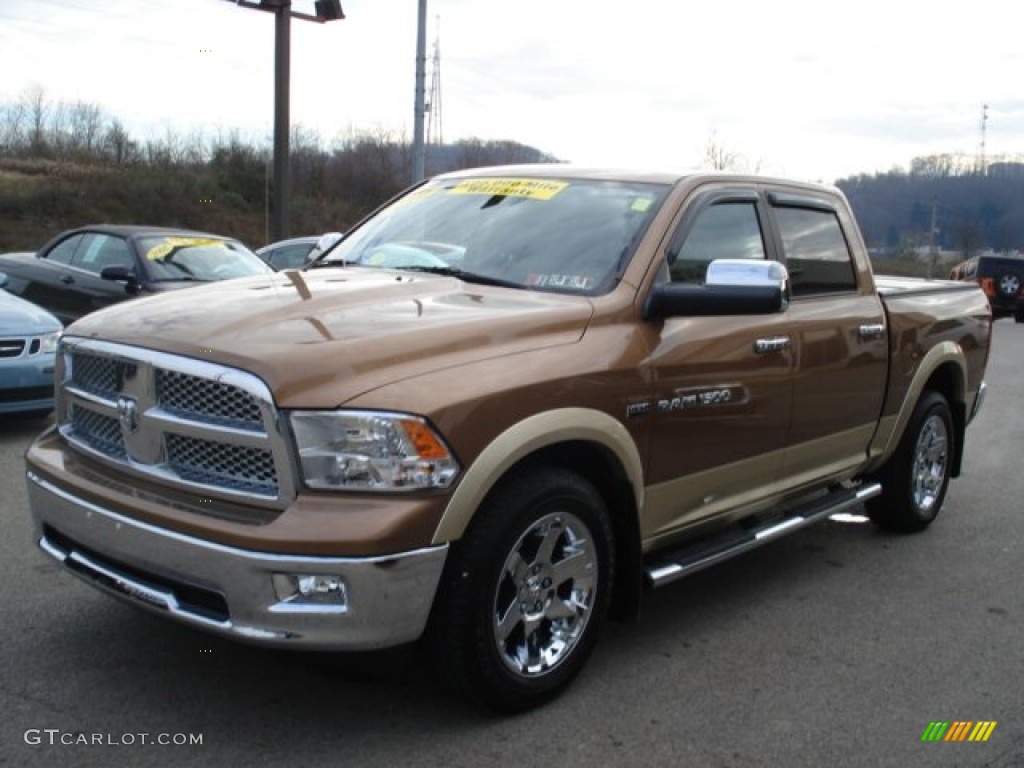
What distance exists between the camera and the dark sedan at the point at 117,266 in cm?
1005

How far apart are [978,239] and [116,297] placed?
198 feet

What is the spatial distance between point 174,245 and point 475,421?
8.31 m

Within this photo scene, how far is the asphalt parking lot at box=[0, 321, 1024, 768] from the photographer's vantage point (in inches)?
125

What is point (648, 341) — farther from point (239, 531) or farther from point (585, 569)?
point (239, 531)

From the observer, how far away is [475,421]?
308 centimetres

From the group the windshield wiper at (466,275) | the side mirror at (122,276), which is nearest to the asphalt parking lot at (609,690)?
the windshield wiper at (466,275)

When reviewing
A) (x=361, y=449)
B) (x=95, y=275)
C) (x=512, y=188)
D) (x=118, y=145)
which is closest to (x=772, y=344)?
(x=512, y=188)

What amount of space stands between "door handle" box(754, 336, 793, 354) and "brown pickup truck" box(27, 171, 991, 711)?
0.02 metres

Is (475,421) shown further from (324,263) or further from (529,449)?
(324,263)

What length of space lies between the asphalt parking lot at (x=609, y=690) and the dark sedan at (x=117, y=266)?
5.45m

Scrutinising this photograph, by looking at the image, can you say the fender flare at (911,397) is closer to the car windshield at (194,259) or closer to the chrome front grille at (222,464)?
the chrome front grille at (222,464)

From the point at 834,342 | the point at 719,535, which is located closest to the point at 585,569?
the point at 719,535

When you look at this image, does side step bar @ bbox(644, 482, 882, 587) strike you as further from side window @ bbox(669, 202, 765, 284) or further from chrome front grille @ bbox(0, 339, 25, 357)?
chrome front grille @ bbox(0, 339, 25, 357)

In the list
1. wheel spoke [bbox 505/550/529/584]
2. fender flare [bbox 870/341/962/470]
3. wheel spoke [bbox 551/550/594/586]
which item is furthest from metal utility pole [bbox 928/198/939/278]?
wheel spoke [bbox 505/550/529/584]
